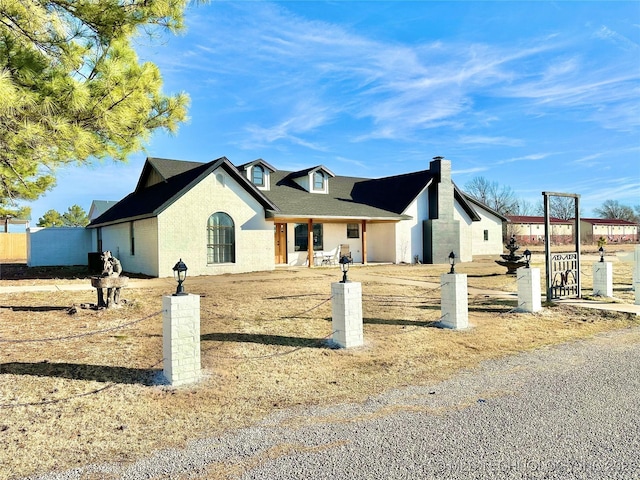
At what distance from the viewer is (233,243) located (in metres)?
18.3

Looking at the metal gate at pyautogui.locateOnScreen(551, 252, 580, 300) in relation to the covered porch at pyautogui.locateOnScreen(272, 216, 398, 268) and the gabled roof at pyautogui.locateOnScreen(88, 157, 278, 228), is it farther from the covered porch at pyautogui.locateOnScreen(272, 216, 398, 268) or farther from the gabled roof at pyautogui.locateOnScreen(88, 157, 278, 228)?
the gabled roof at pyautogui.locateOnScreen(88, 157, 278, 228)

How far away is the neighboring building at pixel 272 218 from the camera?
17.3m

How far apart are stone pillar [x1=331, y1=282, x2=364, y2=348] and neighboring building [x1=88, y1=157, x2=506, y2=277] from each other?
11.3m

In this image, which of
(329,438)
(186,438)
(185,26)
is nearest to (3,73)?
(185,26)

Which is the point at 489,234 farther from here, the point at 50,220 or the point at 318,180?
the point at 50,220

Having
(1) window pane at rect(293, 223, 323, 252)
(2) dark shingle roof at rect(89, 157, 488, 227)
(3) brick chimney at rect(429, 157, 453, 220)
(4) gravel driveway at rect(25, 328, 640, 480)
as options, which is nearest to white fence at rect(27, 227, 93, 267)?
(2) dark shingle roof at rect(89, 157, 488, 227)

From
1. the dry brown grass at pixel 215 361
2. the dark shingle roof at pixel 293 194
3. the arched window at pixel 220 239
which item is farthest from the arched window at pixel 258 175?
the dry brown grass at pixel 215 361

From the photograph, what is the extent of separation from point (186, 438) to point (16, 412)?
2.00 m

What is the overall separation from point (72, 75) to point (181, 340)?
5845 mm

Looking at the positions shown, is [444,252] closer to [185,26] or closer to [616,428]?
[185,26]

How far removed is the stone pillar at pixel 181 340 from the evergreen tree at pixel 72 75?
423cm

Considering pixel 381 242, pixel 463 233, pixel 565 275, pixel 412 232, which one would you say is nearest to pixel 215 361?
pixel 565 275

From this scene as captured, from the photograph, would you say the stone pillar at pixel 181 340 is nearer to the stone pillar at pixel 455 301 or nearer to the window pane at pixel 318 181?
the stone pillar at pixel 455 301

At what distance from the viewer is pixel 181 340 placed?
544 cm
